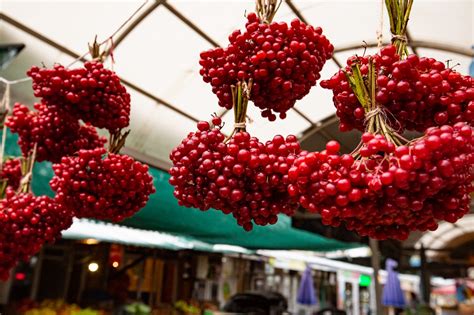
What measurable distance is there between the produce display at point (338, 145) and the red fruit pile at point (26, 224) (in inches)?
35.1

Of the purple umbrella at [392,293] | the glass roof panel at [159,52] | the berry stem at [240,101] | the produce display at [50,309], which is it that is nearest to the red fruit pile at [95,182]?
the berry stem at [240,101]

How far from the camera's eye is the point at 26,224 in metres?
1.68

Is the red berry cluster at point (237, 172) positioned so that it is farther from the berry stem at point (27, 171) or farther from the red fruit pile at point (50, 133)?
the berry stem at point (27, 171)

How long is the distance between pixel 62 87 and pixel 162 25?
7.31 feet

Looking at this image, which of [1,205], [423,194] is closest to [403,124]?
[423,194]

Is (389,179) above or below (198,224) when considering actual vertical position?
below

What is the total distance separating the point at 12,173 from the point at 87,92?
0.91 metres

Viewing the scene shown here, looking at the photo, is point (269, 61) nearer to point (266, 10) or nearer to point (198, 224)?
point (266, 10)

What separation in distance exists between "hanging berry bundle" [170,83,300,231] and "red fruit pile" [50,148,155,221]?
0.49 m

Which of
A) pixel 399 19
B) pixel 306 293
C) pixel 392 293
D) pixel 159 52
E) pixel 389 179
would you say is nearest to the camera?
pixel 389 179

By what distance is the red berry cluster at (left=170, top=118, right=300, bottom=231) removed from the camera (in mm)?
987

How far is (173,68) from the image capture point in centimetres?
412

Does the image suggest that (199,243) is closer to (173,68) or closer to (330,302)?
(173,68)

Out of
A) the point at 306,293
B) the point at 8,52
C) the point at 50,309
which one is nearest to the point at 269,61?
A: the point at 8,52
